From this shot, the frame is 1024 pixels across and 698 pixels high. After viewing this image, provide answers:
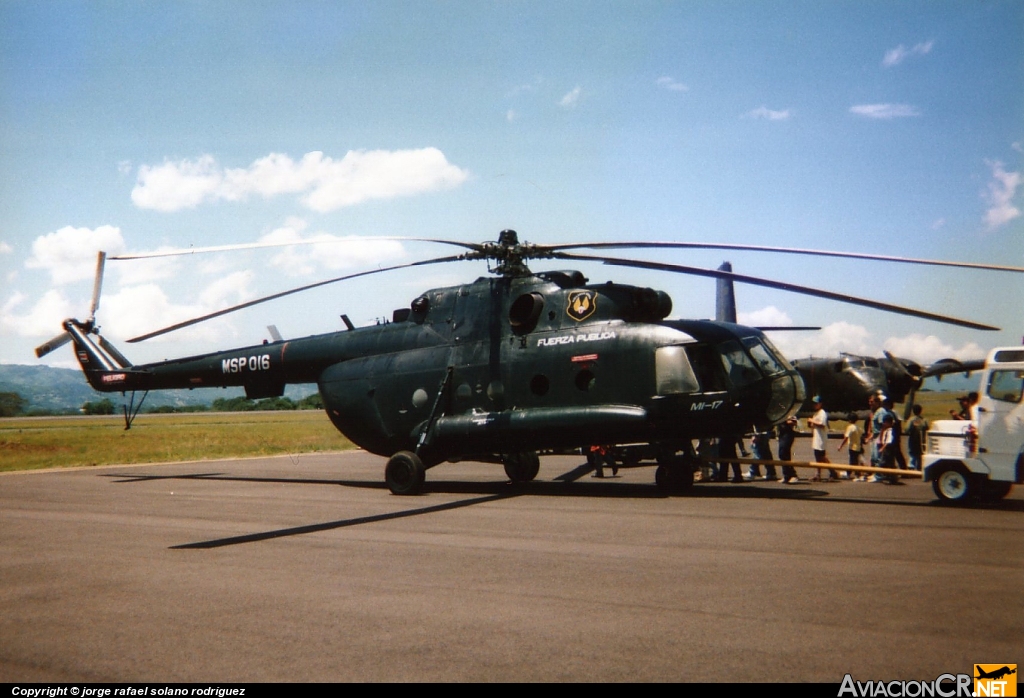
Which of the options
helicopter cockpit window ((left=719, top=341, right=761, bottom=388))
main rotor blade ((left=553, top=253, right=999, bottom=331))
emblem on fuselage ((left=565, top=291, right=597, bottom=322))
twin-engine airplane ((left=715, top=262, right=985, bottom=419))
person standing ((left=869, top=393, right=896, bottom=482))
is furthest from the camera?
twin-engine airplane ((left=715, top=262, right=985, bottom=419))

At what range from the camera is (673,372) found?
1509 cm

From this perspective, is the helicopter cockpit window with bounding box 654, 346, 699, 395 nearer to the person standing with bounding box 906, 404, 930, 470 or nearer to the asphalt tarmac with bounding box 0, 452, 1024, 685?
the asphalt tarmac with bounding box 0, 452, 1024, 685

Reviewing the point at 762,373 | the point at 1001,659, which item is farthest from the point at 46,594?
the point at 762,373

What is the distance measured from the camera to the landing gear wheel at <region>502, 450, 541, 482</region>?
1857 cm

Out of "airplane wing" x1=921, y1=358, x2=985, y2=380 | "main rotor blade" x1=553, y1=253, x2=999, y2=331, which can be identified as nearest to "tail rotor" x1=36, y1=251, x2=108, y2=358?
"main rotor blade" x1=553, y1=253, x2=999, y2=331

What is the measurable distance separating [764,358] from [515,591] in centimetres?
911

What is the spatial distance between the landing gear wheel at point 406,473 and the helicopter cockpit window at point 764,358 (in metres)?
6.96

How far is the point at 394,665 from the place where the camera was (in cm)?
554

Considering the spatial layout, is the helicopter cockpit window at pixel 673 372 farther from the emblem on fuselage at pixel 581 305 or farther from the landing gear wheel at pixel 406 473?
the landing gear wheel at pixel 406 473

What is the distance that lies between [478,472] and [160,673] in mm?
18724

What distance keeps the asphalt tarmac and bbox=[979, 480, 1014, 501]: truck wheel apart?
34cm

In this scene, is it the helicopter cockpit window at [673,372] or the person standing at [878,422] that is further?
the person standing at [878,422]

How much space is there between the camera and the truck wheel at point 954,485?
1356cm

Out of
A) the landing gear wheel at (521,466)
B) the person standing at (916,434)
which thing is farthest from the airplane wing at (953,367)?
the landing gear wheel at (521,466)
